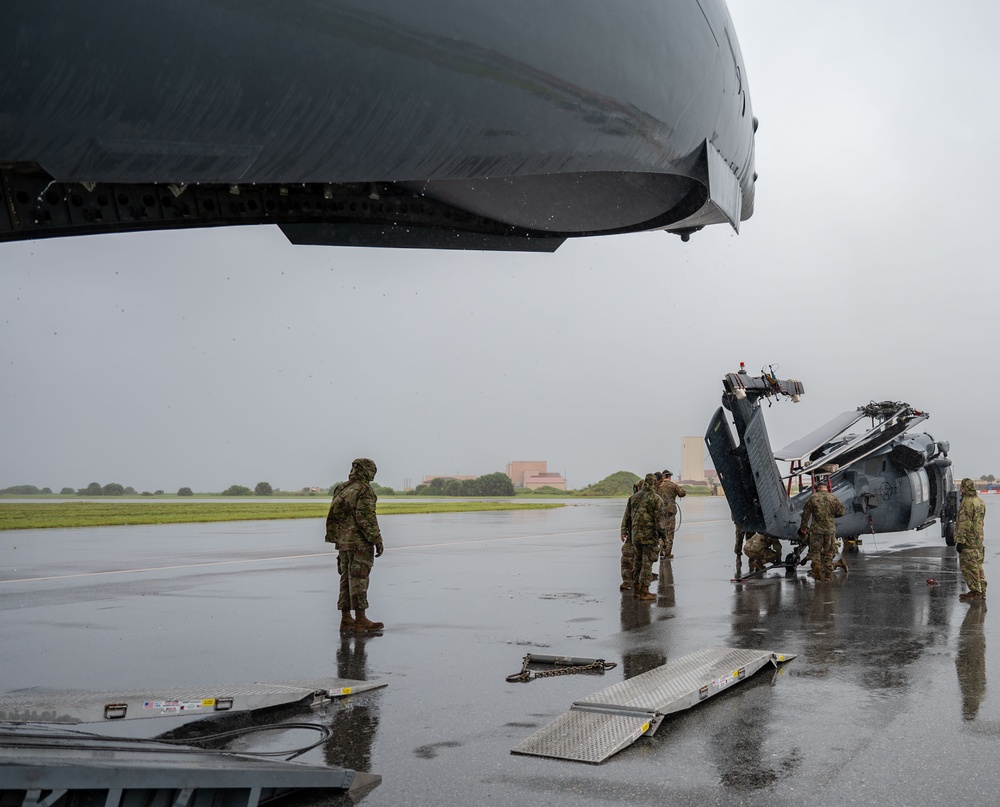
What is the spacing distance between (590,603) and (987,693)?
187 inches

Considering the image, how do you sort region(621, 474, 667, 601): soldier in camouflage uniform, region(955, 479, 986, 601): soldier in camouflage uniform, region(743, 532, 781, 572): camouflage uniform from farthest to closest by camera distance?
1. region(743, 532, 781, 572): camouflage uniform
2. region(621, 474, 667, 601): soldier in camouflage uniform
3. region(955, 479, 986, 601): soldier in camouflage uniform

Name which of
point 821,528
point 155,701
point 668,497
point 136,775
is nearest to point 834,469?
point 821,528

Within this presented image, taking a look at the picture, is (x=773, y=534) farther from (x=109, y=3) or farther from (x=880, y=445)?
(x=109, y=3)

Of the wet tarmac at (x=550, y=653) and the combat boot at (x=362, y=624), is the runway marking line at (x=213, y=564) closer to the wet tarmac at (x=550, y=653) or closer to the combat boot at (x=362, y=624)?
the wet tarmac at (x=550, y=653)

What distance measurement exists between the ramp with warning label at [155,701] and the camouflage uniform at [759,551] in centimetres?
841

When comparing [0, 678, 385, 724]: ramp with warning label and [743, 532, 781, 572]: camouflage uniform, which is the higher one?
[743, 532, 781, 572]: camouflage uniform

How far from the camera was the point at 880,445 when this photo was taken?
→ 44.8 ft

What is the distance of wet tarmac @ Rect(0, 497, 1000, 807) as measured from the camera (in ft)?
12.9

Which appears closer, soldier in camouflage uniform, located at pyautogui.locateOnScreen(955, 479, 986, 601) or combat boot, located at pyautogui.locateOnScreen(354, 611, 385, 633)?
combat boot, located at pyautogui.locateOnScreen(354, 611, 385, 633)

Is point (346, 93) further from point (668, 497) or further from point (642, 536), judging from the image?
point (668, 497)

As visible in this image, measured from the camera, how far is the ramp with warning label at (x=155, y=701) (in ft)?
15.1

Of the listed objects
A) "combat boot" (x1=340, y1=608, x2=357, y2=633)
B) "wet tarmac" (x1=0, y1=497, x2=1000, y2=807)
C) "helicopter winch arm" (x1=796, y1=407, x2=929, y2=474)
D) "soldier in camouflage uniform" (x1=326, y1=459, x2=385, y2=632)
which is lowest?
"wet tarmac" (x1=0, y1=497, x2=1000, y2=807)

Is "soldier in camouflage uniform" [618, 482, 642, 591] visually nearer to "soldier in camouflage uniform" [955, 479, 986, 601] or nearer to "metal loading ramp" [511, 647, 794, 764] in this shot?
"soldier in camouflage uniform" [955, 479, 986, 601]

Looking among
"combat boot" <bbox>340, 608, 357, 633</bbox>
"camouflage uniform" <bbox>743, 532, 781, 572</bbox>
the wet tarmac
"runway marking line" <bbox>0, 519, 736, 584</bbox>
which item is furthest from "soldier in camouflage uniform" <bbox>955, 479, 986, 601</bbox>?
"runway marking line" <bbox>0, 519, 736, 584</bbox>
